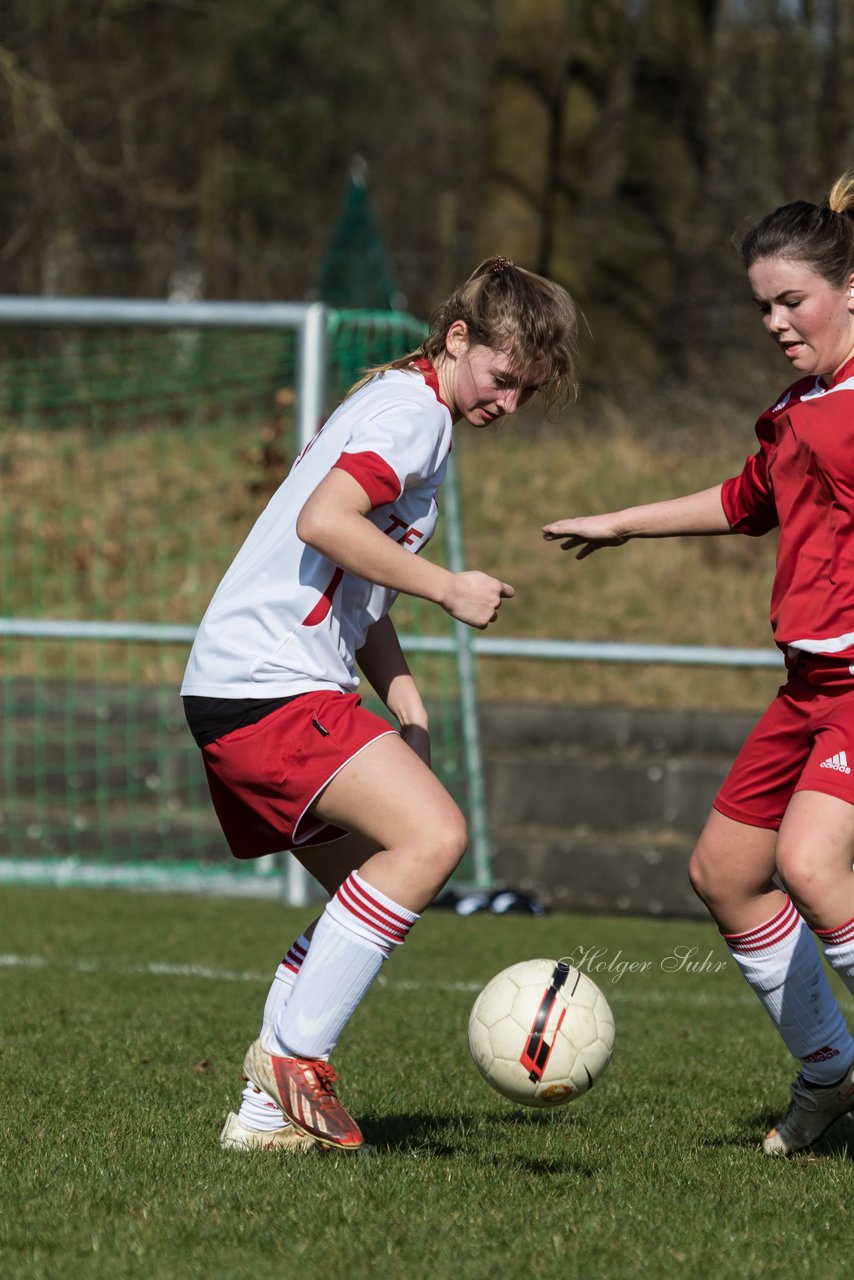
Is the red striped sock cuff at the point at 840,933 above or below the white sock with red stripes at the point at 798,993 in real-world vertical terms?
above

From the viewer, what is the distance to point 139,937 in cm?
732

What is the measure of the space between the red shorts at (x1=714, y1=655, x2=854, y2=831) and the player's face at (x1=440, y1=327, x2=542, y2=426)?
0.83 meters

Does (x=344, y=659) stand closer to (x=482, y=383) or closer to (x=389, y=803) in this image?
(x=389, y=803)

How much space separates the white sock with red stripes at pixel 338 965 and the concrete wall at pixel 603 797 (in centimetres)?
573

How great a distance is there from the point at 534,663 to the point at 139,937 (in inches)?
172

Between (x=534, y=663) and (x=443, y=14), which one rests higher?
(x=443, y=14)

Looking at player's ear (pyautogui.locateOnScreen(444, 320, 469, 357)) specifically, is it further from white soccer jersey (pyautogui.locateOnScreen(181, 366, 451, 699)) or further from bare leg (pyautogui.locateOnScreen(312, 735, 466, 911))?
bare leg (pyautogui.locateOnScreen(312, 735, 466, 911))

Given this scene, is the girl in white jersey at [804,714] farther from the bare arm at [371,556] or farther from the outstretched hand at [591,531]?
the bare arm at [371,556]

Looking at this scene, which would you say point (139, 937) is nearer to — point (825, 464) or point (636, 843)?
point (636, 843)

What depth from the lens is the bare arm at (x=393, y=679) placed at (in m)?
3.91

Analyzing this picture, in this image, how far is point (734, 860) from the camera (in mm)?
3742

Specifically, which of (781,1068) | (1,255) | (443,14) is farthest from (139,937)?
(443,14)

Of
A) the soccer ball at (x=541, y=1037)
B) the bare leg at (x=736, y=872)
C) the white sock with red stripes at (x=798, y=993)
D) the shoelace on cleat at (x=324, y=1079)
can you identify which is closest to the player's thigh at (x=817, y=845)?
the bare leg at (x=736, y=872)

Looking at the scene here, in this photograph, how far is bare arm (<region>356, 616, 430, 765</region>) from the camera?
3.91m
